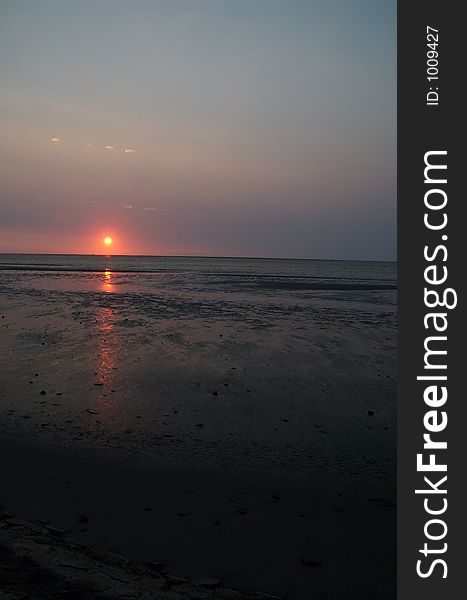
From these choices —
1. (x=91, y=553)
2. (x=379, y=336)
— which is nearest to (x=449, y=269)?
(x=91, y=553)

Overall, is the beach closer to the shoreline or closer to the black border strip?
the shoreline

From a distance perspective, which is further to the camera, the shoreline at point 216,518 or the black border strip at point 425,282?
the shoreline at point 216,518

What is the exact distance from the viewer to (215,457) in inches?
272

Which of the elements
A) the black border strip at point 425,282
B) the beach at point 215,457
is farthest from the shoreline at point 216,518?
the black border strip at point 425,282

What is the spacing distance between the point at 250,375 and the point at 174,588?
323 inches

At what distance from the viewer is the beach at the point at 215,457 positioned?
462 centimetres

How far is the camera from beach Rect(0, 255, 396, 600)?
4617 mm

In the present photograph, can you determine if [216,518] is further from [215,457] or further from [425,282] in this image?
[425,282]

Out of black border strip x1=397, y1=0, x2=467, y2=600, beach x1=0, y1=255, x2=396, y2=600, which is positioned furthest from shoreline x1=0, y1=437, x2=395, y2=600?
black border strip x1=397, y1=0, x2=467, y2=600

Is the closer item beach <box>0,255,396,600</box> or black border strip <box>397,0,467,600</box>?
black border strip <box>397,0,467,600</box>

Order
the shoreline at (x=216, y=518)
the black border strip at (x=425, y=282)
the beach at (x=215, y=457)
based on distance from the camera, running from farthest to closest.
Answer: the beach at (x=215, y=457) < the shoreline at (x=216, y=518) < the black border strip at (x=425, y=282)

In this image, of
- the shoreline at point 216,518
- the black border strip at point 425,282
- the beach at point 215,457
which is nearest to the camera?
the black border strip at point 425,282

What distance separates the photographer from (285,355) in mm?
14695

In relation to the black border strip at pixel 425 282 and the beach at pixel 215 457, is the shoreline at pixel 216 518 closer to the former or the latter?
the beach at pixel 215 457
